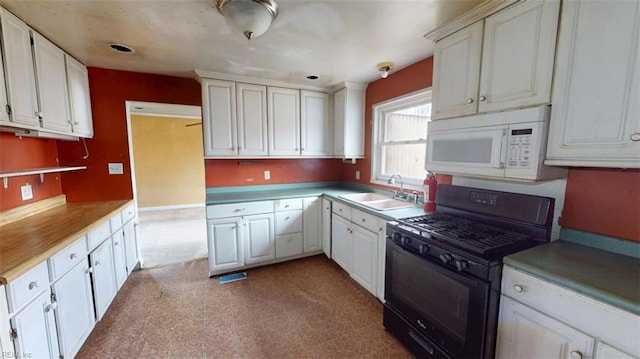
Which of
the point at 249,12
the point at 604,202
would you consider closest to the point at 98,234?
the point at 249,12

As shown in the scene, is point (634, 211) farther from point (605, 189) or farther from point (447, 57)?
point (447, 57)

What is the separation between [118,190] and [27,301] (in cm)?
184

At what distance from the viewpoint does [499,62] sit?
1477 mm

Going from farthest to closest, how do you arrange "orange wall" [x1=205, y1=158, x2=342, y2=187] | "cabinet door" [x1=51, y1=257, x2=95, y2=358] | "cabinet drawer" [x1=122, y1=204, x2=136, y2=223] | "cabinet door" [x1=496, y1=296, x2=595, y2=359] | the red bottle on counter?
"orange wall" [x1=205, y1=158, x2=342, y2=187] < "cabinet drawer" [x1=122, y1=204, x2=136, y2=223] < the red bottle on counter < "cabinet door" [x1=51, y1=257, x2=95, y2=358] < "cabinet door" [x1=496, y1=296, x2=595, y2=359]

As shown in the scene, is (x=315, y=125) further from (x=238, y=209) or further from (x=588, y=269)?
(x=588, y=269)

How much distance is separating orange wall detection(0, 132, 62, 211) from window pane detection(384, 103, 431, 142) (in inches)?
137

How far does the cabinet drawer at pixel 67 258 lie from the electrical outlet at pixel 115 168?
4.19 feet

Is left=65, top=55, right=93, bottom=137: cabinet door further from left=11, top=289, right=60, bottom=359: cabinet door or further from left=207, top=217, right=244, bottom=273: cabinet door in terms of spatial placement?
left=11, top=289, right=60, bottom=359: cabinet door

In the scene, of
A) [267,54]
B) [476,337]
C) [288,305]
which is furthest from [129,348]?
[267,54]

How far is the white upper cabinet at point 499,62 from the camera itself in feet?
4.24

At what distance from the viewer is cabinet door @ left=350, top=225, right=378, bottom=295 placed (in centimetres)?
227

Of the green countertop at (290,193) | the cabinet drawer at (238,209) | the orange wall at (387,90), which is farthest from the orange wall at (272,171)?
the cabinet drawer at (238,209)

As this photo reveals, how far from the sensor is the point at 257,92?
3020mm

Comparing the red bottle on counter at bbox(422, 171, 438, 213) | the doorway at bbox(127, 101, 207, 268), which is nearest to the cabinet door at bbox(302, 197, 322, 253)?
the red bottle on counter at bbox(422, 171, 438, 213)
